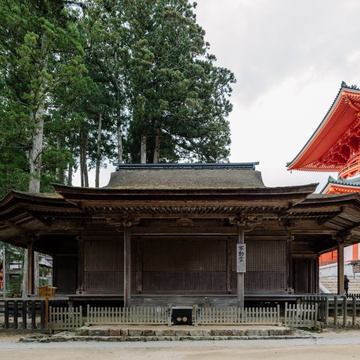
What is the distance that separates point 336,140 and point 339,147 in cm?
63

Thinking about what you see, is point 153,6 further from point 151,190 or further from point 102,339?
point 102,339

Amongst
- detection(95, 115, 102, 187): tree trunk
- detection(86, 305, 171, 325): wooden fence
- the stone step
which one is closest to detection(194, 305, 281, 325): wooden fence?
the stone step

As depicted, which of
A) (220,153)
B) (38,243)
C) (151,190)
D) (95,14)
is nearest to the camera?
(151,190)

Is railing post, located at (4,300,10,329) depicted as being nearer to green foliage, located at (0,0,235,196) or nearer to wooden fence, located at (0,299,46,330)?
wooden fence, located at (0,299,46,330)

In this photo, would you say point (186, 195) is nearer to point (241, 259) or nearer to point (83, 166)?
point (241, 259)

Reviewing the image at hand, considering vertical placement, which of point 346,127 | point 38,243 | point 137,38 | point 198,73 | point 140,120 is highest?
point 137,38

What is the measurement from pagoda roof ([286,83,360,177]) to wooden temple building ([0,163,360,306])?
26.2 ft

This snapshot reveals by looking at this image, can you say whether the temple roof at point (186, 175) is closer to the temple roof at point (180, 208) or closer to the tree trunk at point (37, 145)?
the temple roof at point (180, 208)

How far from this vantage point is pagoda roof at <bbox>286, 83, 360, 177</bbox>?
24245 millimetres

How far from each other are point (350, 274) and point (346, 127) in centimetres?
1310

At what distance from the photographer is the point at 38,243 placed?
20.6m

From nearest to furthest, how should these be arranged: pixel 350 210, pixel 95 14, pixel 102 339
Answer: pixel 102 339
pixel 350 210
pixel 95 14

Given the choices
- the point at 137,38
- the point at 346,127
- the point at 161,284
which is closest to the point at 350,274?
the point at 346,127

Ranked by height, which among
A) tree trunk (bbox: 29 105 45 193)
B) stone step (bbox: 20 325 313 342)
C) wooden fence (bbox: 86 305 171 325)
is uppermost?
tree trunk (bbox: 29 105 45 193)
